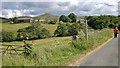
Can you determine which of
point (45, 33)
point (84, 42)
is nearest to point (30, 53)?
point (84, 42)

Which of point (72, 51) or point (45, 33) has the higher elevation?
point (72, 51)

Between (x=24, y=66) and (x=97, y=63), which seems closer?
(x=24, y=66)

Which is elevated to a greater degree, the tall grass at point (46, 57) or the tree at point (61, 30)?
the tall grass at point (46, 57)

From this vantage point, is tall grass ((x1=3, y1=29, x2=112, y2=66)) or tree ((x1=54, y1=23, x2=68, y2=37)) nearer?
tall grass ((x1=3, y1=29, x2=112, y2=66))

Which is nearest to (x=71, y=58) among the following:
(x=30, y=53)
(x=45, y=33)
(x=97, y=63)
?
(x=97, y=63)

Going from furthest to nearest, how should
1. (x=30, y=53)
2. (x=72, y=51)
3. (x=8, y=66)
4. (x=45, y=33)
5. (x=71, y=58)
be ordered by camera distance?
(x=45, y=33)
(x=72, y=51)
(x=71, y=58)
(x=30, y=53)
(x=8, y=66)

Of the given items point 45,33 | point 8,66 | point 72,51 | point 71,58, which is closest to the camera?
point 8,66

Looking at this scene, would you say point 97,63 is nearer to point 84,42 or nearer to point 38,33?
point 84,42

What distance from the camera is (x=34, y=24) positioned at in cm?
10650

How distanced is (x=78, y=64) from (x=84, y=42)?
7.06 m

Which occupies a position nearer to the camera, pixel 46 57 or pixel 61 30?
A: pixel 46 57

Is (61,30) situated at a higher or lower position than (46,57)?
lower

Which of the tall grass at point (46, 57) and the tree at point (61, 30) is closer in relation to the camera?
the tall grass at point (46, 57)

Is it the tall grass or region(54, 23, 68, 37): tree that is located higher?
the tall grass
